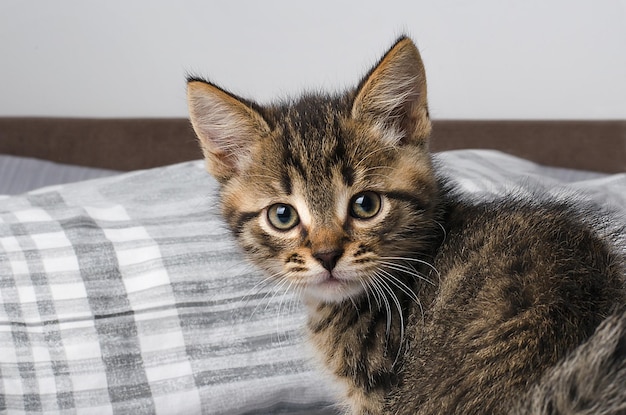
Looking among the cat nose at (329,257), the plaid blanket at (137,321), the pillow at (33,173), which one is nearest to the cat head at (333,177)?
the cat nose at (329,257)

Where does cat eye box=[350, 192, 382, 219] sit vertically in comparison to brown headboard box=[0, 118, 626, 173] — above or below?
above

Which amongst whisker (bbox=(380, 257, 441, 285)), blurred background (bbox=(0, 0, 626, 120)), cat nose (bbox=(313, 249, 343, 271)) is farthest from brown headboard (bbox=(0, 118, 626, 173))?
cat nose (bbox=(313, 249, 343, 271))

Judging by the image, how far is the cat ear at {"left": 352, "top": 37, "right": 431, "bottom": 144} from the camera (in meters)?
1.24

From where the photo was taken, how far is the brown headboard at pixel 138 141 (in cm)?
272

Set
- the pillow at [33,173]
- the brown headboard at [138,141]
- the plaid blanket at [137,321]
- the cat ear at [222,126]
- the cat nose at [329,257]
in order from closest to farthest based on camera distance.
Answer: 1. the cat nose at [329,257]
2. the cat ear at [222,126]
3. the plaid blanket at [137,321]
4. the pillow at [33,173]
5. the brown headboard at [138,141]

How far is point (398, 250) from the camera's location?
1.25m

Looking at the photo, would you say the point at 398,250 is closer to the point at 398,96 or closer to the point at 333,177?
the point at 333,177

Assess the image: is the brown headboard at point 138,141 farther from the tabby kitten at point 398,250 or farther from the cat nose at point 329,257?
the cat nose at point 329,257

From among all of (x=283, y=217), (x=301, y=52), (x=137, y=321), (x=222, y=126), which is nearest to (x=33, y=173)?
(x=301, y=52)

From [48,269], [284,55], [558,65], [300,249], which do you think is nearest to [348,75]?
[284,55]

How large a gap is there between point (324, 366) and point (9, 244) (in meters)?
0.77

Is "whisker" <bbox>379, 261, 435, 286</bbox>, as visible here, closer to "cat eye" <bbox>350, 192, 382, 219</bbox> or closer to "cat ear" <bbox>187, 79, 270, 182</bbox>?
"cat eye" <bbox>350, 192, 382, 219</bbox>

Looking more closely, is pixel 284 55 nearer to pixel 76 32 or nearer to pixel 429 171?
pixel 76 32

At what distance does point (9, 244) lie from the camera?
164 cm
